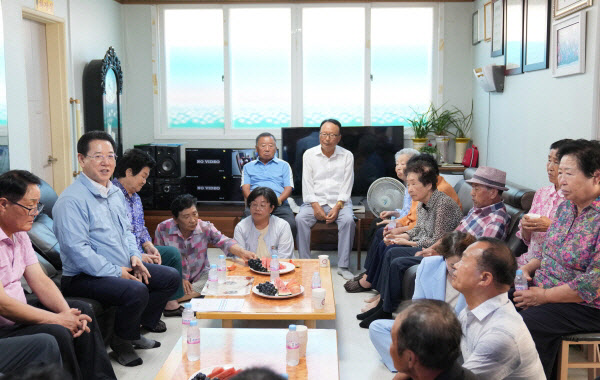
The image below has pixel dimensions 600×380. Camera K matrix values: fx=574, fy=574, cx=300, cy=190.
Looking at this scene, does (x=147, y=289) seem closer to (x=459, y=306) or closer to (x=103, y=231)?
(x=103, y=231)

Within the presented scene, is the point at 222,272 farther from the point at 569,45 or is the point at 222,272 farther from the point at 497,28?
the point at 497,28

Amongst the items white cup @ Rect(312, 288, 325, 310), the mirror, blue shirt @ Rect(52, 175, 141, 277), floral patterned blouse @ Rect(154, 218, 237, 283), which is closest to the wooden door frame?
the mirror

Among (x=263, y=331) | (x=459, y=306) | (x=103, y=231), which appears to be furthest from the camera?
(x=103, y=231)

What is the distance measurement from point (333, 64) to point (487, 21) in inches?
66.7

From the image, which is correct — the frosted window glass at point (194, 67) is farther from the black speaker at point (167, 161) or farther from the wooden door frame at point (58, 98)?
the wooden door frame at point (58, 98)

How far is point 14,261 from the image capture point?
2.65m

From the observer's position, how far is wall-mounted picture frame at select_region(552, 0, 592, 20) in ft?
11.8

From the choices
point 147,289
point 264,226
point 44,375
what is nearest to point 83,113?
point 264,226

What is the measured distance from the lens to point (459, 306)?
2.53 metres

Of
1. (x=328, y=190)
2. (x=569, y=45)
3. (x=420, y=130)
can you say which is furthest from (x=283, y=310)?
(x=420, y=130)

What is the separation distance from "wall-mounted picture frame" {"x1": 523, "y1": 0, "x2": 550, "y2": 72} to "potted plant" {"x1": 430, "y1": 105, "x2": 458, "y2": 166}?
1.58 metres

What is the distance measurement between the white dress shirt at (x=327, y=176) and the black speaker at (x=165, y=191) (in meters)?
1.51

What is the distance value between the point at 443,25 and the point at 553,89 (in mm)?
2417

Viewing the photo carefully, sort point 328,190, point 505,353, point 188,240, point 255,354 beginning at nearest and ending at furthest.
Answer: point 505,353 < point 255,354 < point 188,240 < point 328,190
